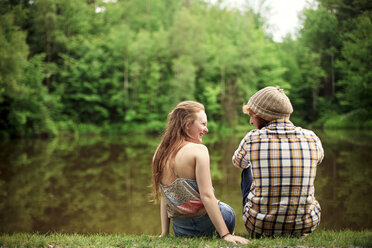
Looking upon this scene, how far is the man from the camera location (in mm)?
2311

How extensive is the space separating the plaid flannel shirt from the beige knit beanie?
51mm

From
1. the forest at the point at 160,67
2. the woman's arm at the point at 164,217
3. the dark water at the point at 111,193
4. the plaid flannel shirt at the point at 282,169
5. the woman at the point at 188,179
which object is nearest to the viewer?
the plaid flannel shirt at the point at 282,169

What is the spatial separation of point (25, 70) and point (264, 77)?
726 inches

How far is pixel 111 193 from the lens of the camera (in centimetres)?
673

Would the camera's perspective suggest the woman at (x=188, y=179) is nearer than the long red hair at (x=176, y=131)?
Yes

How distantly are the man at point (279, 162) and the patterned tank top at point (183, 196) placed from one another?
1.22 feet

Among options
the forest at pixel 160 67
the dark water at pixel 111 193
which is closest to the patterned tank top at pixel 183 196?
the dark water at pixel 111 193

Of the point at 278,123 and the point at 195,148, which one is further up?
the point at 278,123

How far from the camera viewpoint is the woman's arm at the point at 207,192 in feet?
7.79

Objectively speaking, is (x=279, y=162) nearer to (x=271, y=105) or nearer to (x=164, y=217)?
(x=271, y=105)

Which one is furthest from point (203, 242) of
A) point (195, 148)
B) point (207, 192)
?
point (195, 148)

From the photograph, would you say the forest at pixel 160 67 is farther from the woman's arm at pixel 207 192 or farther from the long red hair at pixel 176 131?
the woman's arm at pixel 207 192

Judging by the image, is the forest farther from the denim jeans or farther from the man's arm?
the man's arm

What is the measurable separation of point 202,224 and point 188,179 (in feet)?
1.33
